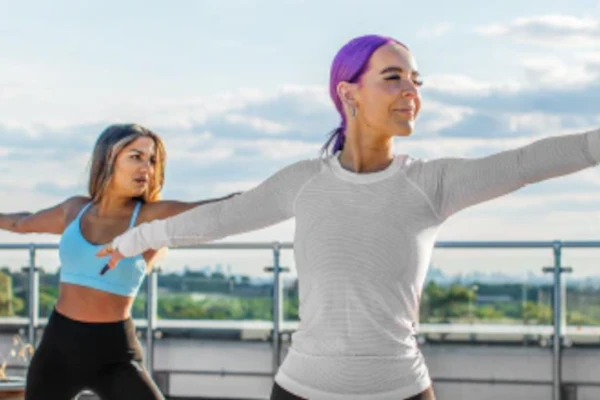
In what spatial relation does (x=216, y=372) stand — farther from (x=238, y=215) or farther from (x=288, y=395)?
(x=288, y=395)

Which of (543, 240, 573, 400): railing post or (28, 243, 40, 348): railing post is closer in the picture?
(543, 240, 573, 400): railing post

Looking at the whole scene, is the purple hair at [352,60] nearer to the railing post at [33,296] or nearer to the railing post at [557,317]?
the railing post at [557,317]

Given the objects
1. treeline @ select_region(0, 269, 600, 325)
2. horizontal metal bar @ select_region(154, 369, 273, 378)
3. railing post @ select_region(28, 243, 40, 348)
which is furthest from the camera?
railing post @ select_region(28, 243, 40, 348)

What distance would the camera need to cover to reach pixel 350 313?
9.57 ft

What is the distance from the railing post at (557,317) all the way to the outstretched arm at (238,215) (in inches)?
268

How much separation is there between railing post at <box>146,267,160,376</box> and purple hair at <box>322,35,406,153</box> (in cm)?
804

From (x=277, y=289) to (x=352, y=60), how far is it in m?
7.61

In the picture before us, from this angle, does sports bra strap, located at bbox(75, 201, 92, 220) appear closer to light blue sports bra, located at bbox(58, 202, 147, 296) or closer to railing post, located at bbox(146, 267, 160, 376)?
light blue sports bra, located at bbox(58, 202, 147, 296)

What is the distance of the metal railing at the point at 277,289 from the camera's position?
998cm

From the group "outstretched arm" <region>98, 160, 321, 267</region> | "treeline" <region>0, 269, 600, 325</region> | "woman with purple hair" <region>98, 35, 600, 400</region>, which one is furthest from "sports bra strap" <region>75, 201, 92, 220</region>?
"treeline" <region>0, 269, 600, 325</region>

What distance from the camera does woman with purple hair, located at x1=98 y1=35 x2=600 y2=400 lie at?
2.92 meters

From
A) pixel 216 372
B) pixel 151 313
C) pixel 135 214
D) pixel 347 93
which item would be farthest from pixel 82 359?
pixel 151 313

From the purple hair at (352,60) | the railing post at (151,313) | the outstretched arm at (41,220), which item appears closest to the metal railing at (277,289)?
the railing post at (151,313)

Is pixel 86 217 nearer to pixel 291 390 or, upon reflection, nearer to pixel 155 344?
pixel 291 390
